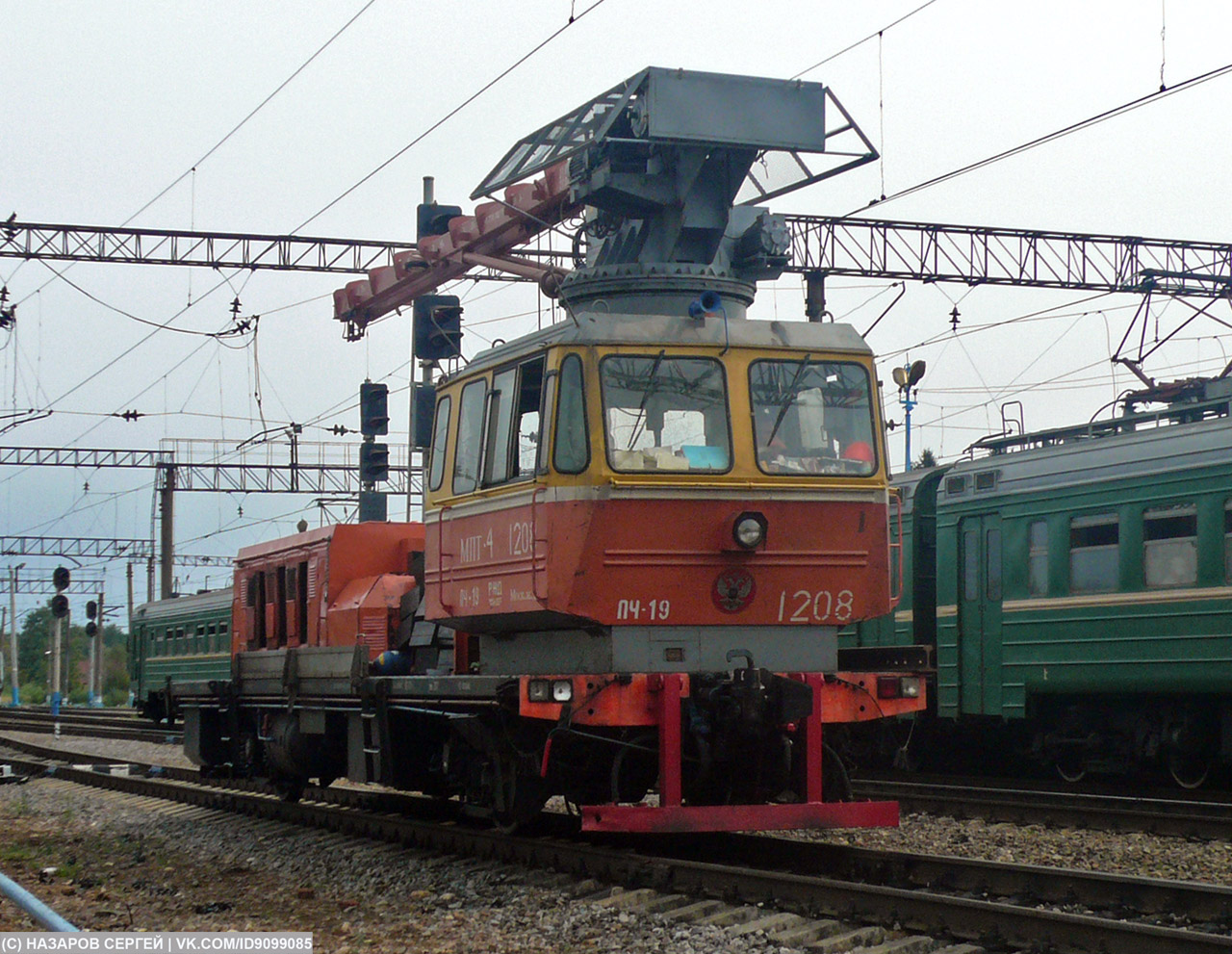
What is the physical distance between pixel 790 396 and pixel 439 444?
9.13 feet

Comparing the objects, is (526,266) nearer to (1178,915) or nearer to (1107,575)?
(1107,575)

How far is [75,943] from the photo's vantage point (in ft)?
22.4

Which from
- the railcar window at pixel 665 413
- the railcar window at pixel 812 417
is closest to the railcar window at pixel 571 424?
the railcar window at pixel 665 413

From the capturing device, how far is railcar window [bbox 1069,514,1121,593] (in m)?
15.7

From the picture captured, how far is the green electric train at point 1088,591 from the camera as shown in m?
14.8

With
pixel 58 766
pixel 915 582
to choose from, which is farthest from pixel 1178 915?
pixel 58 766

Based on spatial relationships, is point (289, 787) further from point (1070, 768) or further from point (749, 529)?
point (1070, 768)

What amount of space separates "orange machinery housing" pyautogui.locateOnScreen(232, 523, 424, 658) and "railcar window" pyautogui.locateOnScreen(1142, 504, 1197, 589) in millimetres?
6886

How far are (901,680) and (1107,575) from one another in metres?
5.72

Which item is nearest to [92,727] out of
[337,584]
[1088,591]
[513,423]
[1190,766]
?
[337,584]

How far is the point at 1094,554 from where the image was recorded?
15922 mm

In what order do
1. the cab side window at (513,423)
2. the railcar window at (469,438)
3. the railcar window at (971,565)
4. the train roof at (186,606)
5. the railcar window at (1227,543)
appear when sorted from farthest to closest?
the train roof at (186,606)
the railcar window at (971,565)
the railcar window at (1227,543)
the railcar window at (469,438)
the cab side window at (513,423)

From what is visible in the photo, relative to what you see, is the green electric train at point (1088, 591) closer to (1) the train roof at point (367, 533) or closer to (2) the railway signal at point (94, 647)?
(1) the train roof at point (367, 533)

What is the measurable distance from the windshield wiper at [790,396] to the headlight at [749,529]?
557mm
